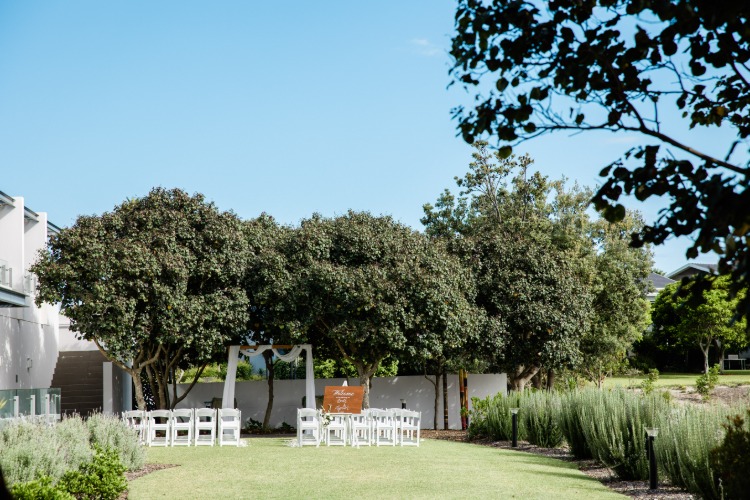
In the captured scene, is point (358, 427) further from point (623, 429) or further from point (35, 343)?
point (35, 343)

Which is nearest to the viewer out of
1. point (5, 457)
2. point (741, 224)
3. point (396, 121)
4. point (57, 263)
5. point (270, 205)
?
point (741, 224)

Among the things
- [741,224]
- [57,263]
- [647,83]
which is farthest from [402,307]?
[741,224]

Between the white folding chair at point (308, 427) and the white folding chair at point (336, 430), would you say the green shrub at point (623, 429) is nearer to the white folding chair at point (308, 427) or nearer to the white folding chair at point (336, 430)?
the white folding chair at point (336, 430)

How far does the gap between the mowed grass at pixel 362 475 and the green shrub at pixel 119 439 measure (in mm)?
592

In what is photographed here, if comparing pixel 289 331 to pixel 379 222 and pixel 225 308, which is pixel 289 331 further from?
pixel 379 222

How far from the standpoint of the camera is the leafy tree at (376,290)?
74.2ft

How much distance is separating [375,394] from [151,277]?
10329 millimetres

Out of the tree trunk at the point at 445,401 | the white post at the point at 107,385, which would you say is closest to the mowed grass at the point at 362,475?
the tree trunk at the point at 445,401

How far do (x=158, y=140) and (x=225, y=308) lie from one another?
5.71 metres

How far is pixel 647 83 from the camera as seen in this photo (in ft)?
17.6

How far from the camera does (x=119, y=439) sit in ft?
46.3

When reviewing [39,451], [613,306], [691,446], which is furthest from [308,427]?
[613,306]

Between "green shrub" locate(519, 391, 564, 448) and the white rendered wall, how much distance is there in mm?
15916

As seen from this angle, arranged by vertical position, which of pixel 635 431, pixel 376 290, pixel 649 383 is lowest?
pixel 635 431
